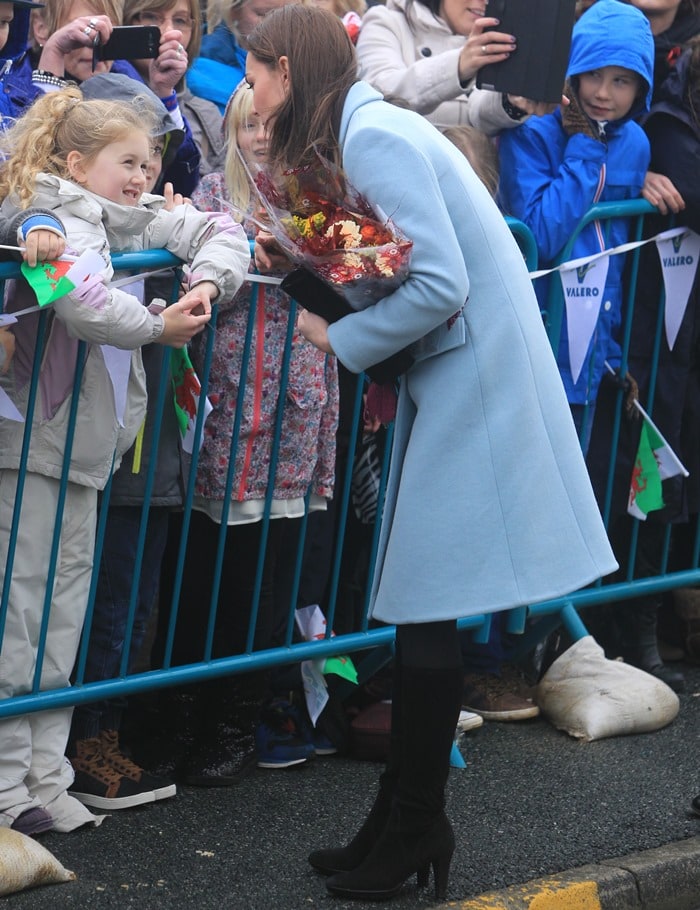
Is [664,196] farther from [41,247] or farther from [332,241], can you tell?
[41,247]

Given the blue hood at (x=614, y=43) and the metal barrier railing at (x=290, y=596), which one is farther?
the blue hood at (x=614, y=43)

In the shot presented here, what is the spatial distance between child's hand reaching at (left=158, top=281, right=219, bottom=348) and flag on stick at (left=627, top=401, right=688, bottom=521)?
6.32ft

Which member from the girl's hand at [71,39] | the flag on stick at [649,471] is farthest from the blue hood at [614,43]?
the girl's hand at [71,39]

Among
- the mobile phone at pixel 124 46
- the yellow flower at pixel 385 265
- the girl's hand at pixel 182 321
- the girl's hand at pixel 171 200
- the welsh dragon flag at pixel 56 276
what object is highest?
the mobile phone at pixel 124 46

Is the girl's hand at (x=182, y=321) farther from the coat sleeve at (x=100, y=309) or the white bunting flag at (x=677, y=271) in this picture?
the white bunting flag at (x=677, y=271)

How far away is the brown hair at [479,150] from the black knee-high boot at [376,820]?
6.77 ft

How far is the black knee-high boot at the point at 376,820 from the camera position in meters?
3.46

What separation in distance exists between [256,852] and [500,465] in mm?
1295

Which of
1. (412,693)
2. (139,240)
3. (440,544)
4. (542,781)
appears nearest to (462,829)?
(542,781)

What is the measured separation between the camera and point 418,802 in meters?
3.38

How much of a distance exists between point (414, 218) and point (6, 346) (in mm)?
1164

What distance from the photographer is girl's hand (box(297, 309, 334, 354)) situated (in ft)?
10.9

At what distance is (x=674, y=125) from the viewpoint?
5.16 m

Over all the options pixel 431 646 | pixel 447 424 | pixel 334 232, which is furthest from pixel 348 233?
pixel 431 646
